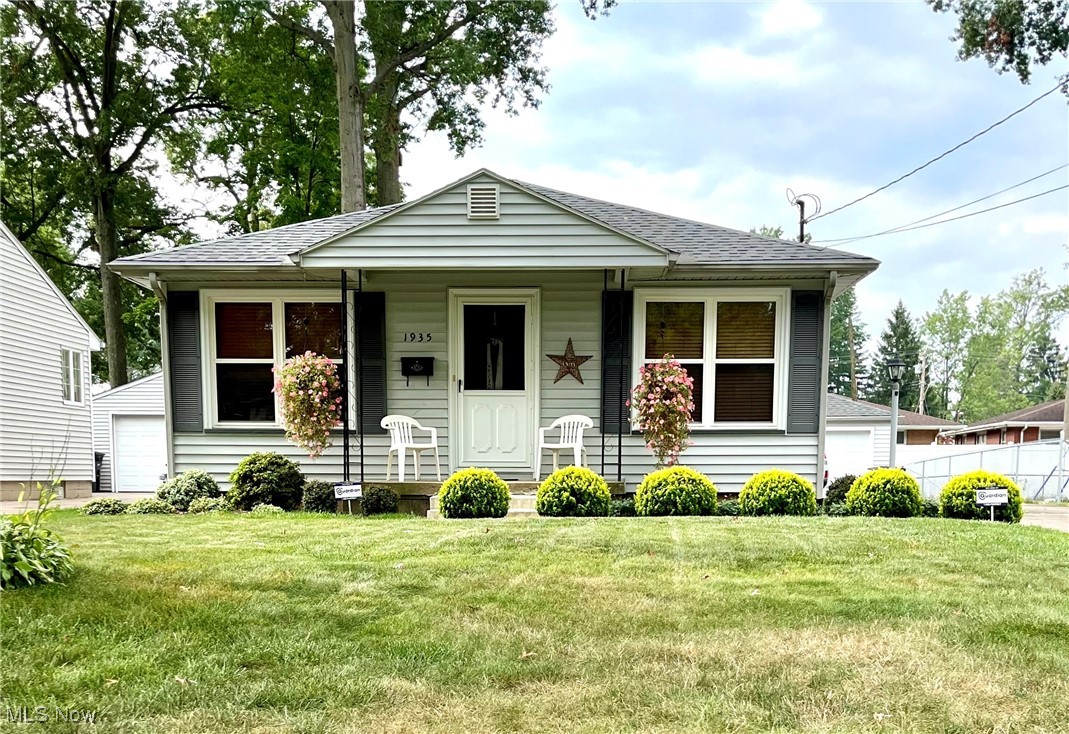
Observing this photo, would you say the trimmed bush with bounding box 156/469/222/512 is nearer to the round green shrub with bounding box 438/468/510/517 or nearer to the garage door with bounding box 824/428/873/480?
the round green shrub with bounding box 438/468/510/517

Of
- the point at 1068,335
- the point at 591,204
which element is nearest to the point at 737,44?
the point at 591,204

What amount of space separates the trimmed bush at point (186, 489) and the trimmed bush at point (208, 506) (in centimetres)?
22

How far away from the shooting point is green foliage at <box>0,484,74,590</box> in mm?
2439

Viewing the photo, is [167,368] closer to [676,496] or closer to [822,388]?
[676,496]

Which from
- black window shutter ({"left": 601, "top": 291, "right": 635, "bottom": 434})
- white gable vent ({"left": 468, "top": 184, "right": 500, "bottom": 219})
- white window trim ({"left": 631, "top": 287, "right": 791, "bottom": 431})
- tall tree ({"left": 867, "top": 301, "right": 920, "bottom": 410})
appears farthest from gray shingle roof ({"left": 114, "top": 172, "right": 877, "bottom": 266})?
tall tree ({"left": 867, "top": 301, "right": 920, "bottom": 410})

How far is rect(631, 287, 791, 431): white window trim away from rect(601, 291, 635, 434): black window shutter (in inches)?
2.8

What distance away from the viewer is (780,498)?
5195mm

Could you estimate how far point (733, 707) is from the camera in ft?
5.62

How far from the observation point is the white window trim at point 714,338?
616cm

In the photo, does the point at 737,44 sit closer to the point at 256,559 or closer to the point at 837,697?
the point at 837,697

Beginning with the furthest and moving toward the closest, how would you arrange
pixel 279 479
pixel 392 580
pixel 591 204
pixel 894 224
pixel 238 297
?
pixel 894 224 → pixel 591 204 → pixel 238 297 → pixel 279 479 → pixel 392 580

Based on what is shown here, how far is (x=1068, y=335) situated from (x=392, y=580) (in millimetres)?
36794

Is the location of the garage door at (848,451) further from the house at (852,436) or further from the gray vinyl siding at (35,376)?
the gray vinyl siding at (35,376)

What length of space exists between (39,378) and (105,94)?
708 cm
